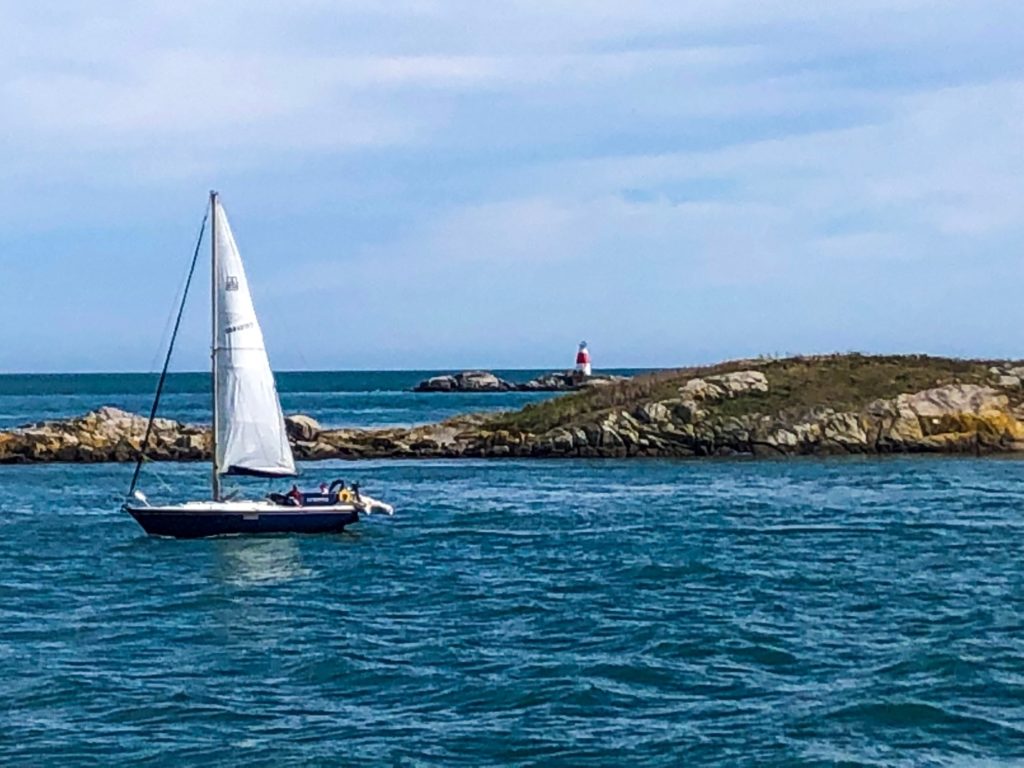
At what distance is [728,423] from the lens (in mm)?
65062

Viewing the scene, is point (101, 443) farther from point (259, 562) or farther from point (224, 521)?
point (259, 562)

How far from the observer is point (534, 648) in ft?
80.7

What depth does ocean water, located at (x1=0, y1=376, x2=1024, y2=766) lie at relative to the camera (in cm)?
1911

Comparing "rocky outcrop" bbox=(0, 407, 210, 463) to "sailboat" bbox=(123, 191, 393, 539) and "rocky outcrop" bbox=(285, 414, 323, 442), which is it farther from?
"sailboat" bbox=(123, 191, 393, 539)

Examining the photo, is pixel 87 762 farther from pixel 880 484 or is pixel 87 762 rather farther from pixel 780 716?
pixel 880 484

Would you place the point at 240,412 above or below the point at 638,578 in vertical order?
above

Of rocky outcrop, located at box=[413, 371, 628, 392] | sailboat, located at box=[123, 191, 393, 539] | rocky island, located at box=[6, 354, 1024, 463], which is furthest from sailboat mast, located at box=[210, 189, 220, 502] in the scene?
rocky outcrop, located at box=[413, 371, 628, 392]

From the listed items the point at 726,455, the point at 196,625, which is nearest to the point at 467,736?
the point at 196,625

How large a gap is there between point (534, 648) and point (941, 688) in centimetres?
625

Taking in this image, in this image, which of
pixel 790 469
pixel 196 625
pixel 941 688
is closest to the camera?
pixel 941 688

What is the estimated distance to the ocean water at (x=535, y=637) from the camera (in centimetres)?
1911

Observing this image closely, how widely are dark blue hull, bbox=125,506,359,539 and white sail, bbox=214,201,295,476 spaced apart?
142 centimetres

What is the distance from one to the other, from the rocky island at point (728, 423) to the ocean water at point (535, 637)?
53.4 ft

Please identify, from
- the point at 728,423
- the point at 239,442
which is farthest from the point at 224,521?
the point at 728,423
